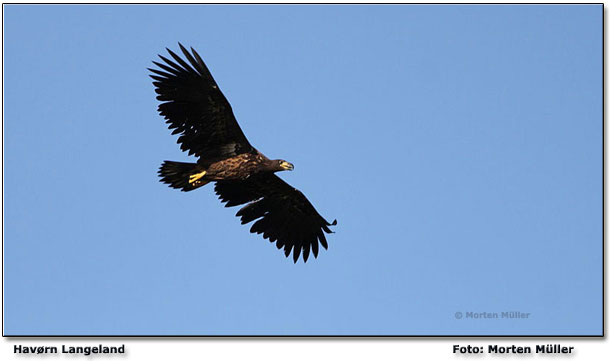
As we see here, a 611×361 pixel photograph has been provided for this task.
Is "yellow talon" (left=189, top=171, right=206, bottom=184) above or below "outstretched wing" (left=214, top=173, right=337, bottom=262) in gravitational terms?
below

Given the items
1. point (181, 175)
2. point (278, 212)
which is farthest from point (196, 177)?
point (278, 212)

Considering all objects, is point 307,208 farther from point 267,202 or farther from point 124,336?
point 124,336

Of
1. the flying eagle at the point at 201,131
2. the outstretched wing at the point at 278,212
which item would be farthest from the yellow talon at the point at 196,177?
the outstretched wing at the point at 278,212

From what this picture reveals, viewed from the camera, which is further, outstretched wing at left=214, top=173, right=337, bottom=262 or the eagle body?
outstretched wing at left=214, top=173, right=337, bottom=262

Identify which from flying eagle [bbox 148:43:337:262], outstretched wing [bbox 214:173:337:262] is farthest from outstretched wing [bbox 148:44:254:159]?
outstretched wing [bbox 214:173:337:262]

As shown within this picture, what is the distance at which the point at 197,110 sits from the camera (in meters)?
14.1

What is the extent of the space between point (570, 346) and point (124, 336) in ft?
20.6

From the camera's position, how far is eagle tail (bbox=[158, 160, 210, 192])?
13.9 meters

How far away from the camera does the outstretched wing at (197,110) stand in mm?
13969

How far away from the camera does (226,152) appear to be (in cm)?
1433

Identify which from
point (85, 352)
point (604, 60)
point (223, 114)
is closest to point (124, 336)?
point (85, 352)

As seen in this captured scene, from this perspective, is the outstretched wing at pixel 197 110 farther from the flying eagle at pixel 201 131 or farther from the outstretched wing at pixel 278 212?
the outstretched wing at pixel 278 212

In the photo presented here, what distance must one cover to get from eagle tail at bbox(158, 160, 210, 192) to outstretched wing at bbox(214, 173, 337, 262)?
1498 millimetres

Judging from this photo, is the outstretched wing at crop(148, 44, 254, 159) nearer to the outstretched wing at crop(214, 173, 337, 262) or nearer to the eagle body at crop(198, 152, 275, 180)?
the eagle body at crop(198, 152, 275, 180)
